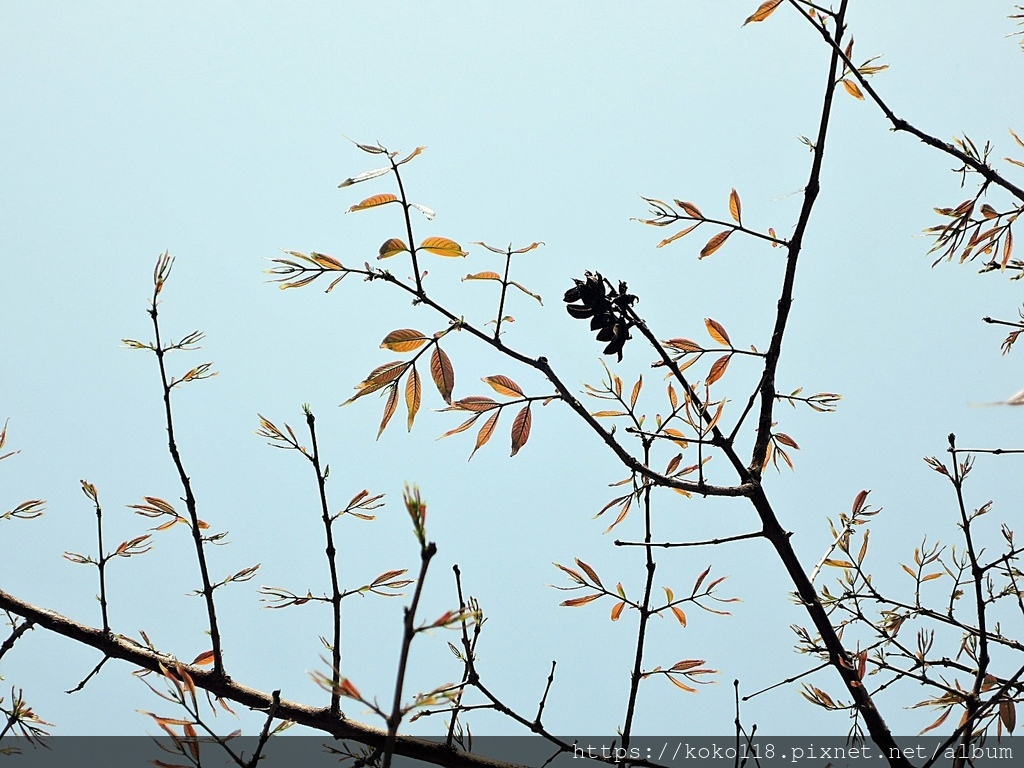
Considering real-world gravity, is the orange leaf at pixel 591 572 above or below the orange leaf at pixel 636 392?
below

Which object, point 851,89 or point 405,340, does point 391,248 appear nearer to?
point 405,340

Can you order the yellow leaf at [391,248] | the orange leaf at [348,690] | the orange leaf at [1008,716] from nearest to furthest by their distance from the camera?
the orange leaf at [348,690] → the yellow leaf at [391,248] → the orange leaf at [1008,716]

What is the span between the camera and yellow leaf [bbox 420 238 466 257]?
23.8 inches

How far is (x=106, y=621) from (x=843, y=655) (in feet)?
2.11

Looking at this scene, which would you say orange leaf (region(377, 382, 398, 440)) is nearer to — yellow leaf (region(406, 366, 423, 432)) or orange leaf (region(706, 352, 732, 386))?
yellow leaf (region(406, 366, 423, 432))

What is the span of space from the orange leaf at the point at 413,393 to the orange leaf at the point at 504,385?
6cm

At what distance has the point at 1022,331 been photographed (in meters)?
0.82

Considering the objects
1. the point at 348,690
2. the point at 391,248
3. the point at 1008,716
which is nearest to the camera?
the point at 348,690

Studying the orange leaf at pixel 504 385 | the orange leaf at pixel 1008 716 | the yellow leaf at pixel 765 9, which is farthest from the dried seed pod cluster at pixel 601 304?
the orange leaf at pixel 1008 716

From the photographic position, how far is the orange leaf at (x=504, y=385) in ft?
2.14

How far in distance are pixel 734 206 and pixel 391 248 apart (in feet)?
1.12

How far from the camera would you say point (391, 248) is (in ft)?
1.86

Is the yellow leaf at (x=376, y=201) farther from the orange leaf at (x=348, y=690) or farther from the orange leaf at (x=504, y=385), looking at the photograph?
the orange leaf at (x=348, y=690)

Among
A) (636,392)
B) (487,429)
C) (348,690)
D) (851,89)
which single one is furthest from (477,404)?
(851,89)
